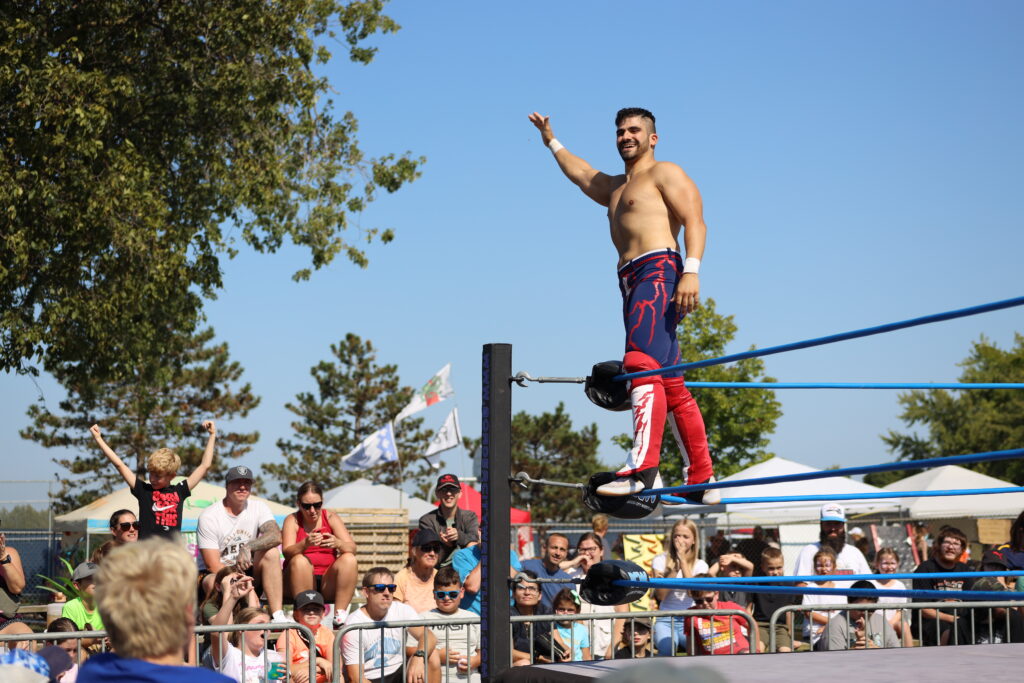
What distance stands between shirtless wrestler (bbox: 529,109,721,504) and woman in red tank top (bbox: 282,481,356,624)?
10.6 feet

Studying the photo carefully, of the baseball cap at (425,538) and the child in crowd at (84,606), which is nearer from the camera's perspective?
the child in crowd at (84,606)

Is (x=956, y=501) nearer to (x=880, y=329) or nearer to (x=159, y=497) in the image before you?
(x=159, y=497)

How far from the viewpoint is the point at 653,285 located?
13.9 ft

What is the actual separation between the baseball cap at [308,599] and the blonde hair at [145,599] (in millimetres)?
4325

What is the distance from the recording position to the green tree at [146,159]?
41.6 feet

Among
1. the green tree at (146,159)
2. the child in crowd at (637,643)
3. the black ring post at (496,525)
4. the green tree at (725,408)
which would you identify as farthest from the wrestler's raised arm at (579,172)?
the green tree at (725,408)

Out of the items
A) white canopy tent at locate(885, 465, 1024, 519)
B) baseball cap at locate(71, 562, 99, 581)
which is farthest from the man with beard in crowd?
white canopy tent at locate(885, 465, 1024, 519)

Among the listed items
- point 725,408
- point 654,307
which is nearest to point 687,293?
point 654,307

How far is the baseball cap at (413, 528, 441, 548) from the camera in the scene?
7438 millimetres

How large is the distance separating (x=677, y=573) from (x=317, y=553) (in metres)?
3.02

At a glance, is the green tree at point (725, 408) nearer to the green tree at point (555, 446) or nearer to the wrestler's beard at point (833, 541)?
the green tree at point (555, 446)

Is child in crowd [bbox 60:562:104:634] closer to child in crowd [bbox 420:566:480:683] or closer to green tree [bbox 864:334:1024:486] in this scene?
child in crowd [bbox 420:566:480:683]

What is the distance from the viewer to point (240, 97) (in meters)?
15.2

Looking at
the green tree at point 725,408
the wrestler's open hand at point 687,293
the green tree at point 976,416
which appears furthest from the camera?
the green tree at point 976,416
